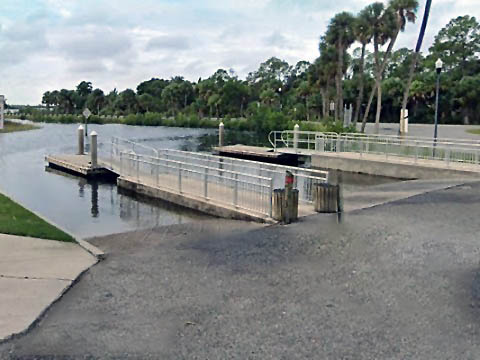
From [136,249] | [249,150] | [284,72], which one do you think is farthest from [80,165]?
[284,72]

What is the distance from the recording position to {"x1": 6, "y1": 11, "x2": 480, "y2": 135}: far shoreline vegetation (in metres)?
40.0

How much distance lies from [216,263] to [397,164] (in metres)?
14.2

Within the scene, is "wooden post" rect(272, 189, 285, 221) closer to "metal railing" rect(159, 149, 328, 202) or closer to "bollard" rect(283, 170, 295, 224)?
"bollard" rect(283, 170, 295, 224)

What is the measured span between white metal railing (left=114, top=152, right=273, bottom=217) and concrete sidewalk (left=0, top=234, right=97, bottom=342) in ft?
14.0

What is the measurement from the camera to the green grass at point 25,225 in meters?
8.81

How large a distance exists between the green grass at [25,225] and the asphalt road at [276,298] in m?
0.78

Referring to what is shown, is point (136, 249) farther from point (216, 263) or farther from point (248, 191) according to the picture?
point (248, 191)

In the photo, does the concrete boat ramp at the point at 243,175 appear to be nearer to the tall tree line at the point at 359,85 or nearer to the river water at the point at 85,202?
the river water at the point at 85,202

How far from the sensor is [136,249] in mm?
8562

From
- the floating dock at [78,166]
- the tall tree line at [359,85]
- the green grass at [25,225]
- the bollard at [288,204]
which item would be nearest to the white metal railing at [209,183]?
the bollard at [288,204]

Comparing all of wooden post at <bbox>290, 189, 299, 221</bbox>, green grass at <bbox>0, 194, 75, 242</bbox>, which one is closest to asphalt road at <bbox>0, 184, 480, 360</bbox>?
wooden post at <bbox>290, 189, 299, 221</bbox>

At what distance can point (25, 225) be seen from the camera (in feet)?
30.9

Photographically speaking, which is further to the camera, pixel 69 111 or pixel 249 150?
pixel 69 111

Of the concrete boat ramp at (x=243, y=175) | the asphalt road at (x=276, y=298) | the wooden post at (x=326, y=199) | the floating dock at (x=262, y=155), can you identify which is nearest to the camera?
the asphalt road at (x=276, y=298)
